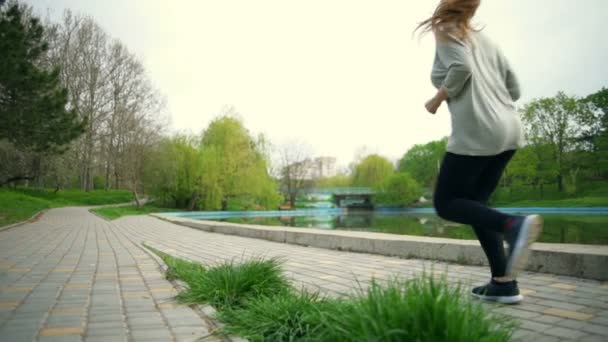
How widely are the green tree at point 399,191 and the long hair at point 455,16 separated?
43.3 metres

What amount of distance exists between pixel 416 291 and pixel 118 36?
35.3 meters

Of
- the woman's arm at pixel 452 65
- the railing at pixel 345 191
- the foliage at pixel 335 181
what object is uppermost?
the foliage at pixel 335 181

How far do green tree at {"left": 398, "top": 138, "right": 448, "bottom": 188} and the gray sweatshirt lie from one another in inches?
2136

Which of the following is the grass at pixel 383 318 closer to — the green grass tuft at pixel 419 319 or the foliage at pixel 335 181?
the green grass tuft at pixel 419 319

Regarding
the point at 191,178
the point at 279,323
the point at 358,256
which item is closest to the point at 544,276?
the point at 358,256

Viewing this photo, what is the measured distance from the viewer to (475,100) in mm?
2316

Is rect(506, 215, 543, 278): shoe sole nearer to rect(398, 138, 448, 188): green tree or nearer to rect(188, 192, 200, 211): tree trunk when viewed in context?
rect(188, 192, 200, 211): tree trunk

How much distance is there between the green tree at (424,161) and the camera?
5716 cm

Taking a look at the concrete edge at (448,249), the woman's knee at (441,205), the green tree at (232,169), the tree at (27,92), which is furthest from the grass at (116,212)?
the woman's knee at (441,205)

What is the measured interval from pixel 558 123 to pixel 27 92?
28.1 meters

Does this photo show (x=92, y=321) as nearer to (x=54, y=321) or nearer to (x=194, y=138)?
(x=54, y=321)

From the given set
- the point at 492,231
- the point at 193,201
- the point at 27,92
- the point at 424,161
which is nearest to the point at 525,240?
the point at 492,231

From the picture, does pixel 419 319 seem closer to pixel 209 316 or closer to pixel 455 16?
pixel 209 316

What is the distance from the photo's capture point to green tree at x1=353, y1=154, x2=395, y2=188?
160 feet
